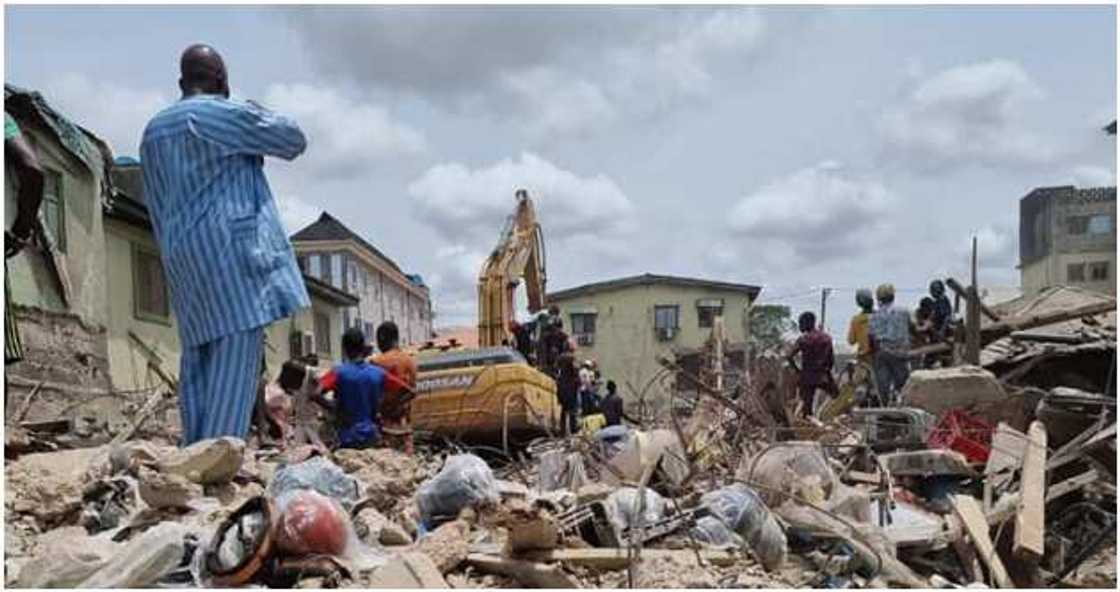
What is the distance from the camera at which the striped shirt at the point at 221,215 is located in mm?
4309

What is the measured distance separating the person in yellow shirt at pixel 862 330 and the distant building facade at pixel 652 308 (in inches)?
1068

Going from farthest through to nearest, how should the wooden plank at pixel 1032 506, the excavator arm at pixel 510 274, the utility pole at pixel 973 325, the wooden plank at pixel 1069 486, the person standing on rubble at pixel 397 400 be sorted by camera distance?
the excavator arm at pixel 510 274 → the utility pole at pixel 973 325 → the person standing on rubble at pixel 397 400 → the wooden plank at pixel 1069 486 → the wooden plank at pixel 1032 506

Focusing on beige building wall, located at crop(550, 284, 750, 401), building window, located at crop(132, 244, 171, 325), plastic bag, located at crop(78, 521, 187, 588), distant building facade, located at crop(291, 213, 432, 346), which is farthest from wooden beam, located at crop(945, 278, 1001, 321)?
beige building wall, located at crop(550, 284, 750, 401)

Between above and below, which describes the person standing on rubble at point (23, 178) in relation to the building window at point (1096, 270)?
below

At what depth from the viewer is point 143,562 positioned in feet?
10.1

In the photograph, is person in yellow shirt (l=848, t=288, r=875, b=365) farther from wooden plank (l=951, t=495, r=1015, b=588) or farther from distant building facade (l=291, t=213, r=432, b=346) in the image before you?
distant building facade (l=291, t=213, r=432, b=346)

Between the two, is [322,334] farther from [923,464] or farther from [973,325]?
[923,464]

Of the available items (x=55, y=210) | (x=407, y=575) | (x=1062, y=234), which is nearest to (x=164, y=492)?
(x=407, y=575)

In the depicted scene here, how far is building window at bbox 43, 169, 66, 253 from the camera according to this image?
1116 cm

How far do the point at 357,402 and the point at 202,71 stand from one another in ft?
6.43

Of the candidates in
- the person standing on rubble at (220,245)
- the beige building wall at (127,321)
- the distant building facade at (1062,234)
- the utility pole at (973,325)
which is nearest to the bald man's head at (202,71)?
the person standing on rubble at (220,245)

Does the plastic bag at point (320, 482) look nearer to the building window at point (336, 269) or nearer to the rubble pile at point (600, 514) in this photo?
the rubble pile at point (600, 514)

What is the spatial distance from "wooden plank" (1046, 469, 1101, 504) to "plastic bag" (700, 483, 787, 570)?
5.23ft

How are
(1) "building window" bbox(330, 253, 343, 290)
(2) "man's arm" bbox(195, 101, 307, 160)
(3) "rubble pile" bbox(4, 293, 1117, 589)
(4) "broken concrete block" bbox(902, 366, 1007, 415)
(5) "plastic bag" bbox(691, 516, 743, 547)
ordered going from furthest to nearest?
(1) "building window" bbox(330, 253, 343, 290)
(4) "broken concrete block" bbox(902, 366, 1007, 415)
(2) "man's arm" bbox(195, 101, 307, 160)
(5) "plastic bag" bbox(691, 516, 743, 547)
(3) "rubble pile" bbox(4, 293, 1117, 589)
